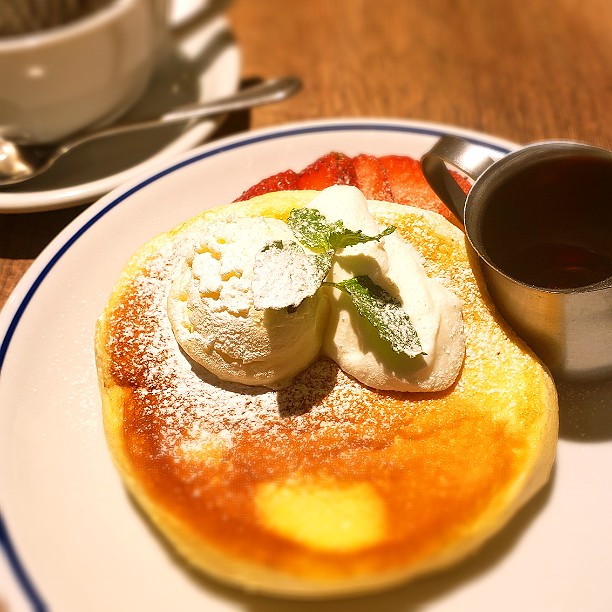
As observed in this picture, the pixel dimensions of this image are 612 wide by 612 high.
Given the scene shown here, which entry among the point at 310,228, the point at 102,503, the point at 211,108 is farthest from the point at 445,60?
the point at 102,503

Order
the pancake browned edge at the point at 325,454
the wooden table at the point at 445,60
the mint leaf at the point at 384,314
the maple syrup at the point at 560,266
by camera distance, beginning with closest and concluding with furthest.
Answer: the pancake browned edge at the point at 325,454 → the mint leaf at the point at 384,314 → the maple syrup at the point at 560,266 → the wooden table at the point at 445,60

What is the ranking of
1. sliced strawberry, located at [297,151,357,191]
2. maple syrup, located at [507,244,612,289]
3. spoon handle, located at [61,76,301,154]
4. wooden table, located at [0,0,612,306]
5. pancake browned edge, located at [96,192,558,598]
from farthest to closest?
wooden table, located at [0,0,612,306] < spoon handle, located at [61,76,301,154] < sliced strawberry, located at [297,151,357,191] < maple syrup, located at [507,244,612,289] < pancake browned edge, located at [96,192,558,598]

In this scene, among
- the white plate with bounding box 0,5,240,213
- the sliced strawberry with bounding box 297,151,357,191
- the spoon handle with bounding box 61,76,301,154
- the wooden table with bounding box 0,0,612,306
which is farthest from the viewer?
the wooden table with bounding box 0,0,612,306

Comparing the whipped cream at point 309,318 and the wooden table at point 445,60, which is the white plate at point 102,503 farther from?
the wooden table at point 445,60

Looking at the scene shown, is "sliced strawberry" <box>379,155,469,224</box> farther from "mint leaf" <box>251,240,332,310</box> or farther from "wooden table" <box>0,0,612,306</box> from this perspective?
"wooden table" <box>0,0,612,306</box>

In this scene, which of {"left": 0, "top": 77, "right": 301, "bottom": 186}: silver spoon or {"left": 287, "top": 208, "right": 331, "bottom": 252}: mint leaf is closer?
{"left": 287, "top": 208, "right": 331, "bottom": 252}: mint leaf

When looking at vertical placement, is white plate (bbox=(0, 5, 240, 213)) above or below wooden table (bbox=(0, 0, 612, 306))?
above

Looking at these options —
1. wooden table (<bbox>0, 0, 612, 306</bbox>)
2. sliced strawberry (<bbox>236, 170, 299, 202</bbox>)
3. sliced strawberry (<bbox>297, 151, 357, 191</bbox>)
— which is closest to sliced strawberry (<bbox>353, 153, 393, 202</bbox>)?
sliced strawberry (<bbox>297, 151, 357, 191</bbox>)

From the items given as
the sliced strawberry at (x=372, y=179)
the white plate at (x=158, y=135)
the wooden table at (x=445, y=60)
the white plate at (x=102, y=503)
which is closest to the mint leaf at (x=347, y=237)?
the sliced strawberry at (x=372, y=179)
